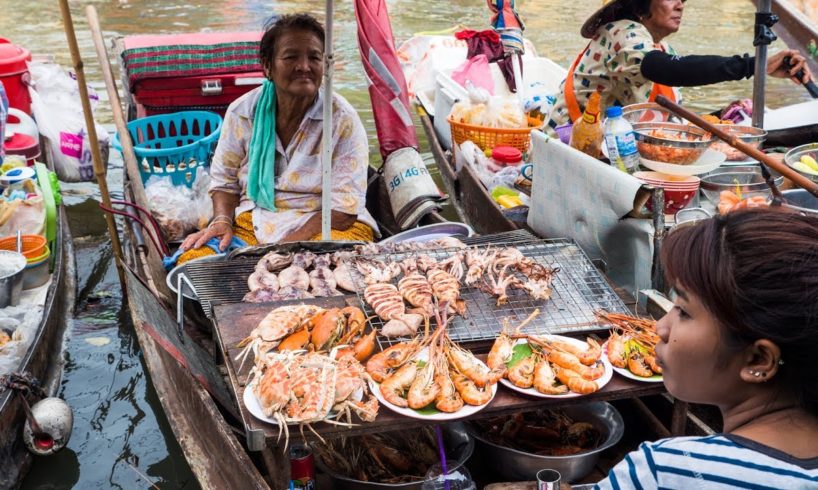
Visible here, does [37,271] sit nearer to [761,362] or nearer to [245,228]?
[245,228]

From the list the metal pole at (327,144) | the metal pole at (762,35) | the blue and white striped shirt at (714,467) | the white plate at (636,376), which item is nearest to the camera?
the blue and white striped shirt at (714,467)

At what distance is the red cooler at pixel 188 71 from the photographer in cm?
591

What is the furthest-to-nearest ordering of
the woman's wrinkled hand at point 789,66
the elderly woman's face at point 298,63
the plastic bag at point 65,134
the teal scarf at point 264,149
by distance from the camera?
the plastic bag at point 65,134, the teal scarf at point 264,149, the woman's wrinkled hand at point 789,66, the elderly woman's face at point 298,63

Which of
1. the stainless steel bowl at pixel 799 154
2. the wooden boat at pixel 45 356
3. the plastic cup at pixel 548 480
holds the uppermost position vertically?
the stainless steel bowl at pixel 799 154

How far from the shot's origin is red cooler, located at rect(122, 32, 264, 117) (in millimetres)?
5914

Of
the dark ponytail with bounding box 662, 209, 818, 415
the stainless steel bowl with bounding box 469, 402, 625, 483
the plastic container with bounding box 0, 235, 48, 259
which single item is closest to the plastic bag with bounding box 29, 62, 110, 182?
the plastic container with bounding box 0, 235, 48, 259

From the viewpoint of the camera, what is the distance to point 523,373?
2.89 meters

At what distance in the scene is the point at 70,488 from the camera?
437 cm

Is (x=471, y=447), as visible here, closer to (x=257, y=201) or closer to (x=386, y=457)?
(x=386, y=457)

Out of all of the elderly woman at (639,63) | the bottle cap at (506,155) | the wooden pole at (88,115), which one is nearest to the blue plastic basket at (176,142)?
the wooden pole at (88,115)

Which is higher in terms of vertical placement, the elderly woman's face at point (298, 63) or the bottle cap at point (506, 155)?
the elderly woman's face at point (298, 63)

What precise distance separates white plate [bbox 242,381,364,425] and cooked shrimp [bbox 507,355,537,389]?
21.7 inches

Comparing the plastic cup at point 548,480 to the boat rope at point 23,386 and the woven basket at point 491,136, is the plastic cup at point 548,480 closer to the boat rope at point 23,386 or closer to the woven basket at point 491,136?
the boat rope at point 23,386

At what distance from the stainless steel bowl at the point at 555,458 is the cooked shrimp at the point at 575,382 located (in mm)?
345
